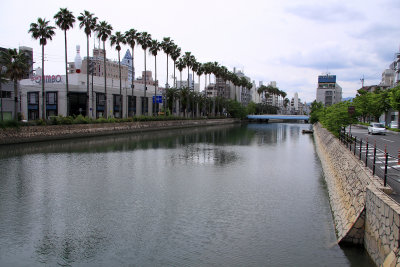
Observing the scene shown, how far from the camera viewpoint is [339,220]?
14.1 meters

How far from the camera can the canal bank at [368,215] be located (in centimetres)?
904

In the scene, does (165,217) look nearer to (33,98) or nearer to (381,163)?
(381,163)

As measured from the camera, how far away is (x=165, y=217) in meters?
15.1

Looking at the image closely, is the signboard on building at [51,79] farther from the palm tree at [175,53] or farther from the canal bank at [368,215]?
the canal bank at [368,215]

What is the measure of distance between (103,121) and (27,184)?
40.6 meters

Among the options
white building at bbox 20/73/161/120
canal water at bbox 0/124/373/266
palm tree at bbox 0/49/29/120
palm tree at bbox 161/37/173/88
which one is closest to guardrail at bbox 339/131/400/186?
canal water at bbox 0/124/373/266

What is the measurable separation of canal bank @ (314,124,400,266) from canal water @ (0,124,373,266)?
58 centimetres

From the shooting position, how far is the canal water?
1139cm

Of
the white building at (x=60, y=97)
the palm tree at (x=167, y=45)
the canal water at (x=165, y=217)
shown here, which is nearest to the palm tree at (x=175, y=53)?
the palm tree at (x=167, y=45)

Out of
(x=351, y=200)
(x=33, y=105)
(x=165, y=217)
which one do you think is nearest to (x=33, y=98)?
(x=33, y=105)

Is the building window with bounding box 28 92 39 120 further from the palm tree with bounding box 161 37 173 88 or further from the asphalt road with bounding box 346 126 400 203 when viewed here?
the asphalt road with bounding box 346 126 400 203

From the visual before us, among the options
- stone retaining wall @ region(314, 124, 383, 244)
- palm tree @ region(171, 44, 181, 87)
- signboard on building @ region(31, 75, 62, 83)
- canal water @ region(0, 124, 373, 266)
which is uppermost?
palm tree @ region(171, 44, 181, 87)

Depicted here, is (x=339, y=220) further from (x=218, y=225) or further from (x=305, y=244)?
(x=218, y=225)

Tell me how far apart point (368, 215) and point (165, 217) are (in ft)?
28.2
